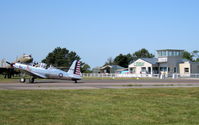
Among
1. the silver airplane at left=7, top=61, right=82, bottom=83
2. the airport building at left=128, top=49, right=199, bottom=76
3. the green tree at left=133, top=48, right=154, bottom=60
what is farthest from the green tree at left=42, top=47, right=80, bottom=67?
the silver airplane at left=7, top=61, right=82, bottom=83

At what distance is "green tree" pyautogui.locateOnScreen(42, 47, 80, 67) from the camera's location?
450 feet

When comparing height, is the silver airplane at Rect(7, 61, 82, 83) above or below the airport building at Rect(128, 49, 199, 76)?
below

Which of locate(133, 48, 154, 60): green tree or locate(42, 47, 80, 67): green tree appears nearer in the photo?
locate(42, 47, 80, 67): green tree

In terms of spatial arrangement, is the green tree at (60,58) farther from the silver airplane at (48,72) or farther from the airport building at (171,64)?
the silver airplane at (48,72)

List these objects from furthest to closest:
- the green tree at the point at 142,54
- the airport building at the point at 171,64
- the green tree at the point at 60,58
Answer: the green tree at the point at 142,54 < the green tree at the point at 60,58 < the airport building at the point at 171,64

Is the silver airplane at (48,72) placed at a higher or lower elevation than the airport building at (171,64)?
lower

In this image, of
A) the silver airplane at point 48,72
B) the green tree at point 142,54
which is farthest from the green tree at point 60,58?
the silver airplane at point 48,72

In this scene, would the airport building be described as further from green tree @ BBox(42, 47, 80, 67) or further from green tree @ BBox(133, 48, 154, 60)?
green tree @ BBox(133, 48, 154, 60)

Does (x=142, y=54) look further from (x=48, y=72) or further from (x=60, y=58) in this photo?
(x=48, y=72)

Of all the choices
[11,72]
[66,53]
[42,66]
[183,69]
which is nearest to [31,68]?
[42,66]

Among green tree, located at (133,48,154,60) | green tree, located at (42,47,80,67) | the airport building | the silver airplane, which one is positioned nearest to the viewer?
the silver airplane

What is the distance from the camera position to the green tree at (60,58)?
137 metres

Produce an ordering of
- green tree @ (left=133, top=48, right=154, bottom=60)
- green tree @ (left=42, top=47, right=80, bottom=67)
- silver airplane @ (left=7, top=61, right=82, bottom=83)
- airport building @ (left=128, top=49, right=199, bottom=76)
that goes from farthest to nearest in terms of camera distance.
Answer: green tree @ (left=133, top=48, right=154, bottom=60), green tree @ (left=42, top=47, right=80, bottom=67), airport building @ (left=128, top=49, right=199, bottom=76), silver airplane @ (left=7, top=61, right=82, bottom=83)

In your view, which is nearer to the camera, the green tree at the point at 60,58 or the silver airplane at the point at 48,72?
the silver airplane at the point at 48,72
